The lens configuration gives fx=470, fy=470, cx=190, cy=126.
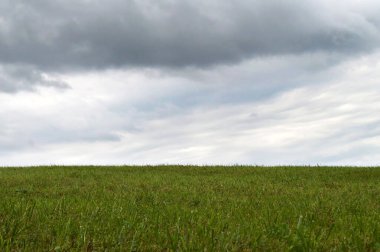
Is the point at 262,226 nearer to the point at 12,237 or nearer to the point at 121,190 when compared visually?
the point at 12,237

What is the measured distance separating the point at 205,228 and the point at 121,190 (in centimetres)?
960

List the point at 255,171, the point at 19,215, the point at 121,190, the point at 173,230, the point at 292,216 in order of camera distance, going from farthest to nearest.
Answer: the point at 255,171, the point at 121,190, the point at 292,216, the point at 19,215, the point at 173,230

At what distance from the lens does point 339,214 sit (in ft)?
34.5

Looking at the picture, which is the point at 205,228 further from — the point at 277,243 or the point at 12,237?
the point at 12,237

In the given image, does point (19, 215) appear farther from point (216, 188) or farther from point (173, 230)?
point (216, 188)

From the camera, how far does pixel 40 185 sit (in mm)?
19125

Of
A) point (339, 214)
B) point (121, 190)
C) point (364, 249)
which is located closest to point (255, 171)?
point (121, 190)

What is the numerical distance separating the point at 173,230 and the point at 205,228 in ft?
1.90

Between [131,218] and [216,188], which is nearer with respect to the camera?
[131,218]

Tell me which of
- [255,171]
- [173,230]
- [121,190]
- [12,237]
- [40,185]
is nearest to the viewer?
[12,237]

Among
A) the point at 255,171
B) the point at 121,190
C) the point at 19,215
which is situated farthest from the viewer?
the point at 255,171

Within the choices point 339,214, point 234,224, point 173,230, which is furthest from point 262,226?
point 339,214

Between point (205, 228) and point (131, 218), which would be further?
point (131, 218)

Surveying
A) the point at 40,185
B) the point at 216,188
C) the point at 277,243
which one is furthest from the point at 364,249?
the point at 40,185
